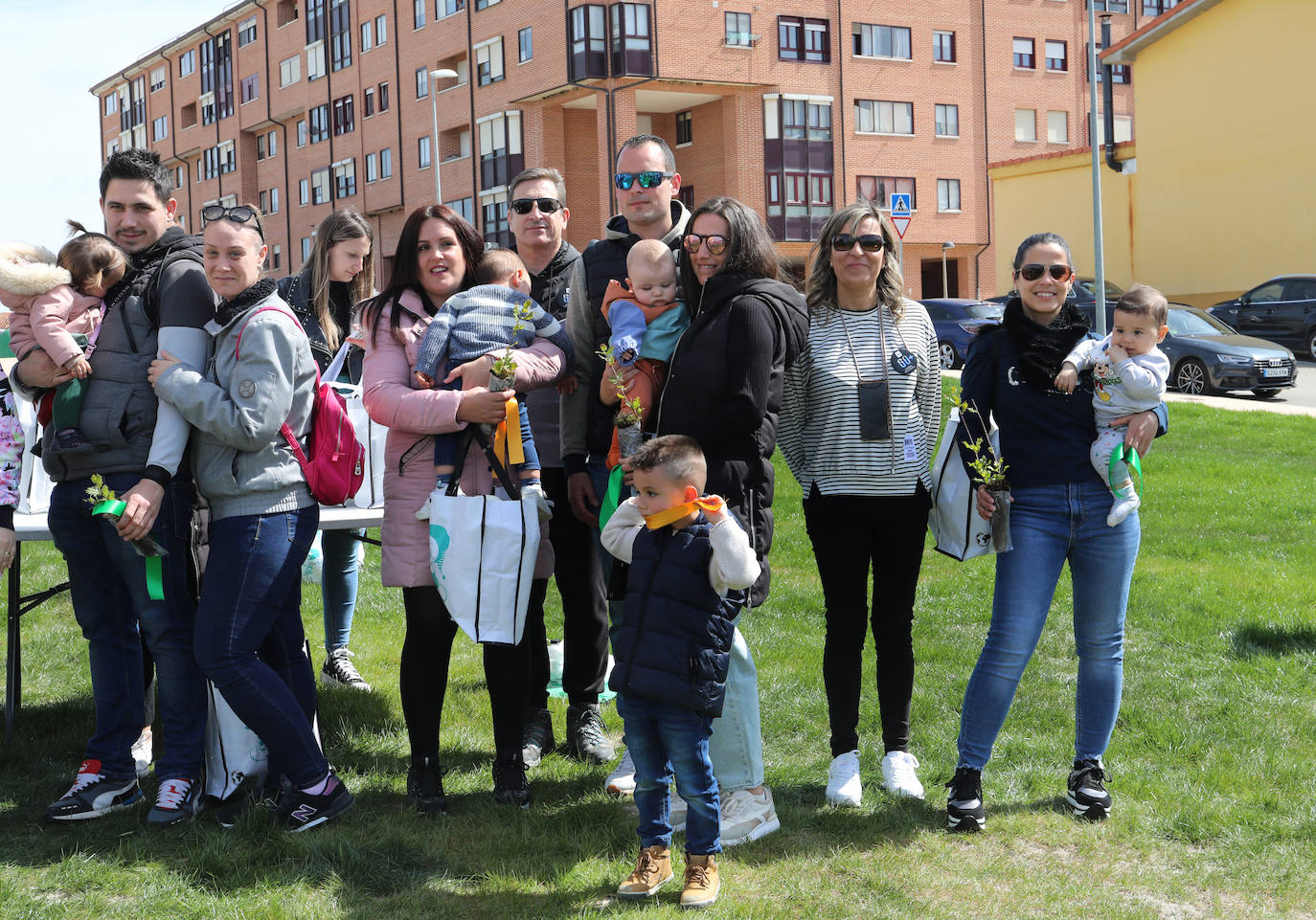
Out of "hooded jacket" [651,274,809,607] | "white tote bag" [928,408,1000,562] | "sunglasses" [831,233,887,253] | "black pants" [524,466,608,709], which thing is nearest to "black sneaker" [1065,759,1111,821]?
"white tote bag" [928,408,1000,562]

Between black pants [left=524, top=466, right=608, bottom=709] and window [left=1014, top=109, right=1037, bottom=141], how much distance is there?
47.0 metres

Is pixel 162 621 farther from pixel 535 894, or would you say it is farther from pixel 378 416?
pixel 535 894

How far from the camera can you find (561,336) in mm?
4797

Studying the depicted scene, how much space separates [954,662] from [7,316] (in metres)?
4.80

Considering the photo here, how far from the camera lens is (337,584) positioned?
6715 millimetres

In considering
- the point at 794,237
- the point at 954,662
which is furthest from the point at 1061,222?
the point at 954,662

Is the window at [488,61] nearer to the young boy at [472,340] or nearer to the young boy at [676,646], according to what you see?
the young boy at [472,340]

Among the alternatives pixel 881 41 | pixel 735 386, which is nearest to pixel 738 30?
pixel 881 41

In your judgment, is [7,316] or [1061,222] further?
[1061,222]

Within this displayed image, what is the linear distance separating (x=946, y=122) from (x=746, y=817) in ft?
151

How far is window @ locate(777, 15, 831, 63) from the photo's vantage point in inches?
1722

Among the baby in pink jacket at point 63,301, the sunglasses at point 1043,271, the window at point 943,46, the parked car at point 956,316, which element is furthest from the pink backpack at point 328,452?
the window at point 943,46

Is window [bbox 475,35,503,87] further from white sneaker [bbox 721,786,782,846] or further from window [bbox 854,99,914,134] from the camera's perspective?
white sneaker [bbox 721,786,782,846]

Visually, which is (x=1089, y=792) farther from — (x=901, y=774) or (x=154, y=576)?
(x=154, y=576)
